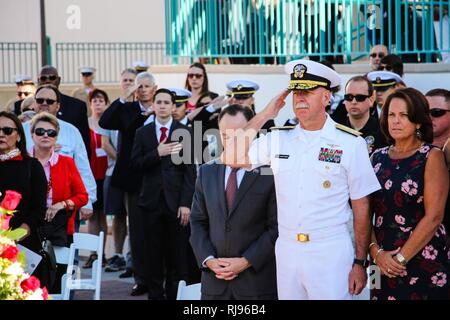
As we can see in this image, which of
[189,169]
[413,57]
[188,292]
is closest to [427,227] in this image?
[188,292]

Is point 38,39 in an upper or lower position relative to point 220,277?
upper

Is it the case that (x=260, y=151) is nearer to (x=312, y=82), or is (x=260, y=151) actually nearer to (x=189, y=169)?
(x=312, y=82)

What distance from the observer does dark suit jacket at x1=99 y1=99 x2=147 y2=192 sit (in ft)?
38.2

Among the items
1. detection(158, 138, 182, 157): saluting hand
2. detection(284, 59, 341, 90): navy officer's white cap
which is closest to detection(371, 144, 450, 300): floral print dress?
detection(284, 59, 341, 90): navy officer's white cap

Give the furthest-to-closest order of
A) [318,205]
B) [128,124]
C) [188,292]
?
1. [128,124]
2. [188,292]
3. [318,205]

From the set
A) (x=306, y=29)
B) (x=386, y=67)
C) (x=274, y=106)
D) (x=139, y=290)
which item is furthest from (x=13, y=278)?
(x=306, y=29)

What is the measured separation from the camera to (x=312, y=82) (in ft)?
21.5

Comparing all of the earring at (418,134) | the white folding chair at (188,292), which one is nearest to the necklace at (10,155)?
the white folding chair at (188,292)

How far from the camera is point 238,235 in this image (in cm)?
701

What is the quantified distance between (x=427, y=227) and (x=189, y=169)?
412cm

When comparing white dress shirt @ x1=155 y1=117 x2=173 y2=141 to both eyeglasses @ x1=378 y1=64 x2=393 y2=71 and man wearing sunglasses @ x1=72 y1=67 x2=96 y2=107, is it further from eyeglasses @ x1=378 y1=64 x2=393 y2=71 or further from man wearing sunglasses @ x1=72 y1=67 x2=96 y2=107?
man wearing sunglasses @ x1=72 y1=67 x2=96 y2=107

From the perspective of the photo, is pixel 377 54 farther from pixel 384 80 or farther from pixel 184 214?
pixel 184 214

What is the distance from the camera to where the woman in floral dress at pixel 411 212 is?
657 cm

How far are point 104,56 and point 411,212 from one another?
23.3 m
